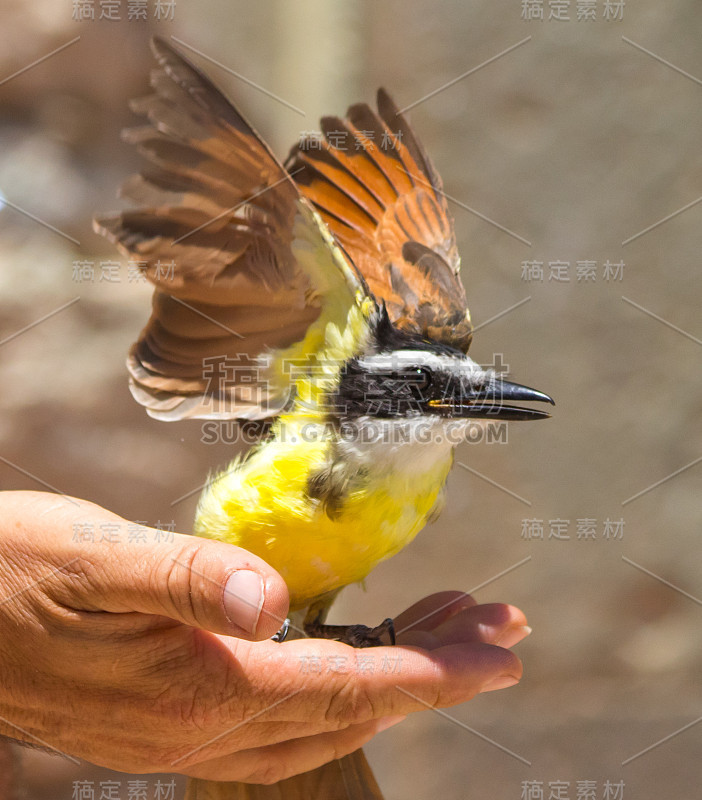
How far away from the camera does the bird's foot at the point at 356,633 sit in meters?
0.76

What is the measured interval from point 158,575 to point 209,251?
360mm

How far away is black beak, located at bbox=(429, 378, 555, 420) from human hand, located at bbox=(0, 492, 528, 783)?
229 millimetres

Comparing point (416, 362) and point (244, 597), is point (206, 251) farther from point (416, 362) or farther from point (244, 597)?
point (244, 597)

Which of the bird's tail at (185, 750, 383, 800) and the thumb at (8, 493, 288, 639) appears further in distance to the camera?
the bird's tail at (185, 750, 383, 800)

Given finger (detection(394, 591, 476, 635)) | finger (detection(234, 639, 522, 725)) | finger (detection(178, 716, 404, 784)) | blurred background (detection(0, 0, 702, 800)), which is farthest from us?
blurred background (detection(0, 0, 702, 800))

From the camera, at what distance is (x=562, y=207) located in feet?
4.49

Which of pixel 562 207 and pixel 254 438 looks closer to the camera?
pixel 254 438

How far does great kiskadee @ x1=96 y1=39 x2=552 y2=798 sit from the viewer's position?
26.7 inches

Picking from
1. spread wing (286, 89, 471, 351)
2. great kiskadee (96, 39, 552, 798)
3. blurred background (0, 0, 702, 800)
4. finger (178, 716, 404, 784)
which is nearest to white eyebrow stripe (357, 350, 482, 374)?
great kiskadee (96, 39, 552, 798)

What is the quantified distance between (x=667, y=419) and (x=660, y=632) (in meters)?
0.46

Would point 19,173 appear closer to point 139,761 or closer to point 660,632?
point 139,761

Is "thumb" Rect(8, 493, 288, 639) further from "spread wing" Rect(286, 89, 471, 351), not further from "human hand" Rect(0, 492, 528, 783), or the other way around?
"spread wing" Rect(286, 89, 471, 351)

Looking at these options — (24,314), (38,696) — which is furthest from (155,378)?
(24,314)

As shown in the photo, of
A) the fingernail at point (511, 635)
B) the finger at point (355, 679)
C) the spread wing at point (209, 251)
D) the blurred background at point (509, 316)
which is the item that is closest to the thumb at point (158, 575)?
the finger at point (355, 679)
